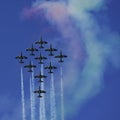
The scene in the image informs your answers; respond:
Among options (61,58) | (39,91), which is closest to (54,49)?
(61,58)

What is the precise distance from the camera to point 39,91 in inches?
4213

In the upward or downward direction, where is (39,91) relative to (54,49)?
downward

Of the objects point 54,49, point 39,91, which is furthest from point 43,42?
point 39,91

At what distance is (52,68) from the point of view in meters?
109

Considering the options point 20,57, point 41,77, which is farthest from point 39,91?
point 20,57

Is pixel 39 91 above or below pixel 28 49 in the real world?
below

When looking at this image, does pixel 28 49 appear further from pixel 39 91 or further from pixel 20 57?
pixel 39 91

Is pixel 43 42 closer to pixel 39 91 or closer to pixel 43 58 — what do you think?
pixel 43 58

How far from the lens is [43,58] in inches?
4363

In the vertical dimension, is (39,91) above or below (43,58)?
below

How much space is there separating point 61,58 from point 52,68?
12.0ft

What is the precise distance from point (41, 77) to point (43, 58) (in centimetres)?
570

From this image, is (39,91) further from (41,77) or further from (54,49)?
(54,49)

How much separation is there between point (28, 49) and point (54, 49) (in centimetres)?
630
